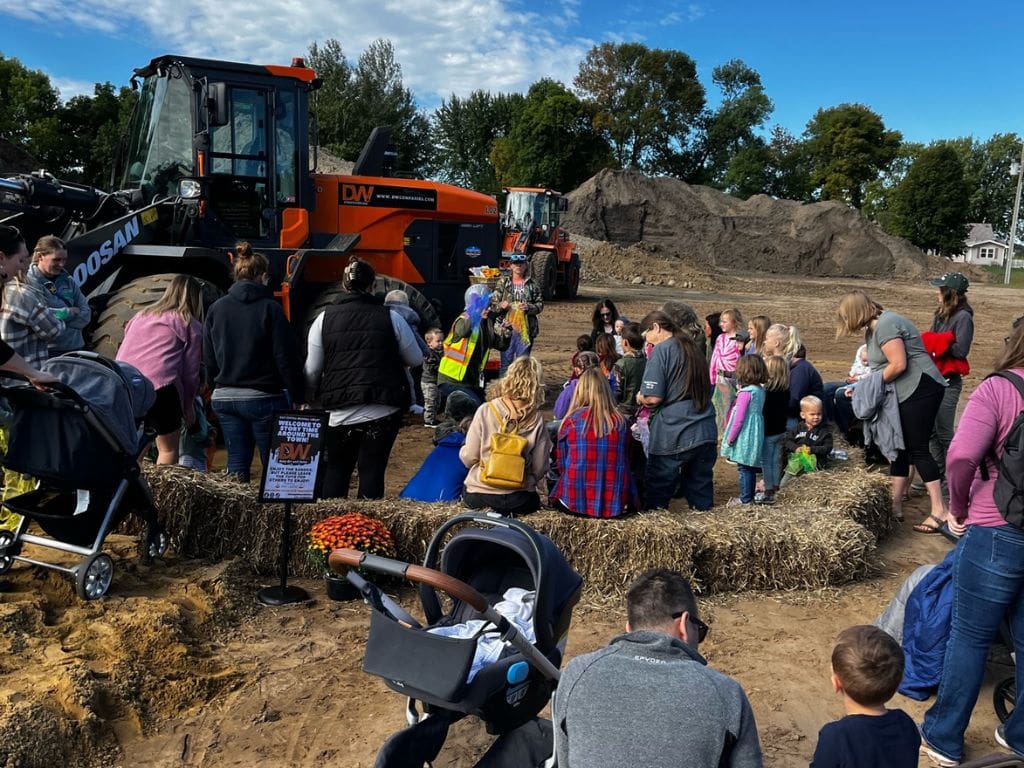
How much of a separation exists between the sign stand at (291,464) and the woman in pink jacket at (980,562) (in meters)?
3.13

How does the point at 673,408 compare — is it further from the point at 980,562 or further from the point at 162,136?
the point at 162,136

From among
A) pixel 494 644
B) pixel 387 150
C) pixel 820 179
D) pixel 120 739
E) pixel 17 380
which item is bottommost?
pixel 120 739

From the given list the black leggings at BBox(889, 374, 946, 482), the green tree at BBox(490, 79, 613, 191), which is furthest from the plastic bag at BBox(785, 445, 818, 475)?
the green tree at BBox(490, 79, 613, 191)

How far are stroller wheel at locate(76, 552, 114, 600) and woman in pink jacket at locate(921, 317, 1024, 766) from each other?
4.02 meters

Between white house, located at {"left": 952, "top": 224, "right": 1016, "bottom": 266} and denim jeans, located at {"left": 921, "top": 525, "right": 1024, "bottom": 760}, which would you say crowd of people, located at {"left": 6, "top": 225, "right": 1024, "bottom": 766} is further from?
white house, located at {"left": 952, "top": 224, "right": 1016, "bottom": 266}

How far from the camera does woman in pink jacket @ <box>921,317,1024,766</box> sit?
3322 mm

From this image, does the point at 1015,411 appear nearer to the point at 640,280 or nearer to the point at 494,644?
the point at 494,644

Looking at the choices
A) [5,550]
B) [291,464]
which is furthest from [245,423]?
[5,550]

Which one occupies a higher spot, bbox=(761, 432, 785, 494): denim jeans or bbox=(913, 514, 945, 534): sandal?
bbox=(761, 432, 785, 494): denim jeans

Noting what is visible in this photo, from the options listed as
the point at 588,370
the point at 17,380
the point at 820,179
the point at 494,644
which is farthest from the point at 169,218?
the point at 820,179

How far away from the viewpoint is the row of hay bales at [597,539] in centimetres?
514

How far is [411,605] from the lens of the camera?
490 cm

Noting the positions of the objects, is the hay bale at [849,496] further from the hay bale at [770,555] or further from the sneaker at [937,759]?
the sneaker at [937,759]

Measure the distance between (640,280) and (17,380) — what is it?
30038mm
